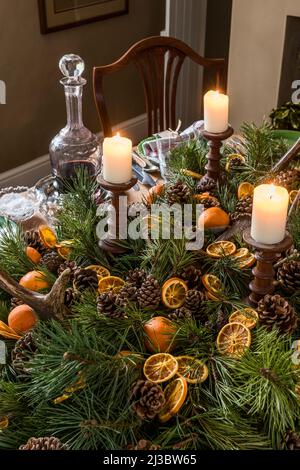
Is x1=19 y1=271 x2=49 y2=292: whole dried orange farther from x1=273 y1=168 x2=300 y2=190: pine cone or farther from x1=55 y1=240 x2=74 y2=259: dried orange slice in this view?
x1=273 y1=168 x2=300 y2=190: pine cone

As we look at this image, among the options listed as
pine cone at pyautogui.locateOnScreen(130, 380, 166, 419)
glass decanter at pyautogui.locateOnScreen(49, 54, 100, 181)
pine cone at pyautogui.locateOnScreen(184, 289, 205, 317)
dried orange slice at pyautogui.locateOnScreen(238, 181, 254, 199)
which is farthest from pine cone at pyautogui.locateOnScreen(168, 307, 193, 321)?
glass decanter at pyautogui.locateOnScreen(49, 54, 100, 181)

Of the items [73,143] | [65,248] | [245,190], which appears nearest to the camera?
[65,248]

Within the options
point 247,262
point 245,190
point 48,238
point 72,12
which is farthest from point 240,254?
point 72,12

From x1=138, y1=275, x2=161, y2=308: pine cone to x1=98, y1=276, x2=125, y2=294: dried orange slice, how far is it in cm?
7

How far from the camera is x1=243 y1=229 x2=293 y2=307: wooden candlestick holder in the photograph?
802 millimetres

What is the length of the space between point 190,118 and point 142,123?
0.28 m

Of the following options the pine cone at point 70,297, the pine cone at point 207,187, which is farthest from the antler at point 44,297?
the pine cone at point 207,187

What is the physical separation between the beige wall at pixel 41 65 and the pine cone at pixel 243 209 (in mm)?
1938

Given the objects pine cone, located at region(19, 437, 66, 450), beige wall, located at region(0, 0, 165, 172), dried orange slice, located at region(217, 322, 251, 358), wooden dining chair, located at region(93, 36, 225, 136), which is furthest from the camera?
beige wall, located at region(0, 0, 165, 172)

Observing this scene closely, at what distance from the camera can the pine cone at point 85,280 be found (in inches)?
35.3

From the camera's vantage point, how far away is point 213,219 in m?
1.01

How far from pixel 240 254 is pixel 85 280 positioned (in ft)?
0.78

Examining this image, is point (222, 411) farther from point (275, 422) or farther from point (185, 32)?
point (185, 32)

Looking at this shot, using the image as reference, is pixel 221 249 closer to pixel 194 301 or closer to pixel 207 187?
pixel 194 301
